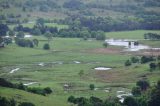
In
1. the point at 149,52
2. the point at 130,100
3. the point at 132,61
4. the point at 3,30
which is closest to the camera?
the point at 130,100

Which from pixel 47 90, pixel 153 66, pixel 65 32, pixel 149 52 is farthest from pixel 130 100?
pixel 65 32

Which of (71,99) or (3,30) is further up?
(3,30)

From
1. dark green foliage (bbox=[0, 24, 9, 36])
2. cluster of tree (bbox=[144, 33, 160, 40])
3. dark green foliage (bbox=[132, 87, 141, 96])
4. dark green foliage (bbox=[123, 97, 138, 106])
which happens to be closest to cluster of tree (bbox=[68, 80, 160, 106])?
dark green foliage (bbox=[123, 97, 138, 106])

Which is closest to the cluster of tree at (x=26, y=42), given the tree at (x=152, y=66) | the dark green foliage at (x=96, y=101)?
the tree at (x=152, y=66)

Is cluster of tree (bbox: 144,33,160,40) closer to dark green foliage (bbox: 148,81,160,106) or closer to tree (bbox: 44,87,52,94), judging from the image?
tree (bbox: 44,87,52,94)

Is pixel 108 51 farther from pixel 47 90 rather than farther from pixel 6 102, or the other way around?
pixel 6 102

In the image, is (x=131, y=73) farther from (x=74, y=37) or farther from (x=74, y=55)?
(x=74, y=37)

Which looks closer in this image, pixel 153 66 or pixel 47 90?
pixel 47 90

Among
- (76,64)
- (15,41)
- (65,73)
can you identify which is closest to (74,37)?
(15,41)
